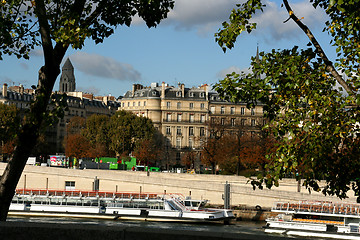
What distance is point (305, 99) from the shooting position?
10008 mm

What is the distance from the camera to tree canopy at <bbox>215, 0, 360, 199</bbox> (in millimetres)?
9969

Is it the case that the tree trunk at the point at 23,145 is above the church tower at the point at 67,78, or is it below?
below

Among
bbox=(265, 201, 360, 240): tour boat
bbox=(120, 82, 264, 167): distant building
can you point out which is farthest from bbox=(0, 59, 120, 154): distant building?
bbox=(265, 201, 360, 240): tour boat

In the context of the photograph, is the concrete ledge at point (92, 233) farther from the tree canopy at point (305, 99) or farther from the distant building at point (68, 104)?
the distant building at point (68, 104)

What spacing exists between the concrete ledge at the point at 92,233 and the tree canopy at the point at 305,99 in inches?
97.6

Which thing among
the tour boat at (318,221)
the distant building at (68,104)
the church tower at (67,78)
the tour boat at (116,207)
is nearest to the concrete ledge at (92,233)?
the tour boat at (318,221)

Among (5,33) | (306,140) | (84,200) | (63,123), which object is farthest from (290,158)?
(63,123)

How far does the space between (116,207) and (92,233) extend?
1601 inches

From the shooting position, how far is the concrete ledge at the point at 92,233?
7.76m

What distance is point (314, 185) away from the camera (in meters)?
10.4

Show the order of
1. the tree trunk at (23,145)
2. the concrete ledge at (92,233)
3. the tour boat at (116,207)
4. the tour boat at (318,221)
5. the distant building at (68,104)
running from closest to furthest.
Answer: the concrete ledge at (92,233), the tree trunk at (23,145), the tour boat at (318,221), the tour boat at (116,207), the distant building at (68,104)

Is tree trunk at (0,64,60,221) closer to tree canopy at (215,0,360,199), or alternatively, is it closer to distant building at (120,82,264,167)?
tree canopy at (215,0,360,199)

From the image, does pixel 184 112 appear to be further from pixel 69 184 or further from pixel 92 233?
pixel 92 233

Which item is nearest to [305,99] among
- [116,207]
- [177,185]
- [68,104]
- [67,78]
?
[116,207]
